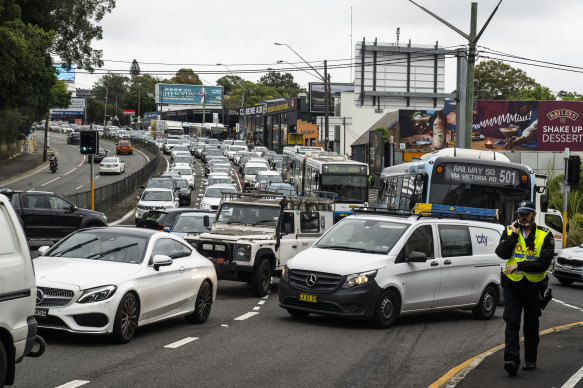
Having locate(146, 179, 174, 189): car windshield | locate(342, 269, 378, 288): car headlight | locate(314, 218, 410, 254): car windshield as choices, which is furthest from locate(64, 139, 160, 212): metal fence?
locate(342, 269, 378, 288): car headlight

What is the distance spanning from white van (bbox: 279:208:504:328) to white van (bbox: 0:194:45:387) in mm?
5929

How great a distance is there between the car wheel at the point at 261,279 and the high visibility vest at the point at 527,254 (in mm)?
8437

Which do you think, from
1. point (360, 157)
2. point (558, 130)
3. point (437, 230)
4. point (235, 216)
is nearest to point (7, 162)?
point (360, 157)

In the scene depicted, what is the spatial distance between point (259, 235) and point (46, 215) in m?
11.6

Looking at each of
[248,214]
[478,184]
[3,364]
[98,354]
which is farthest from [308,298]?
[478,184]

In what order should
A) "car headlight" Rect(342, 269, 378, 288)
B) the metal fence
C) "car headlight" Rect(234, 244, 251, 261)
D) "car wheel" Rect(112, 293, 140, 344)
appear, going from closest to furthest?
"car wheel" Rect(112, 293, 140, 344)
"car headlight" Rect(342, 269, 378, 288)
"car headlight" Rect(234, 244, 251, 261)
the metal fence

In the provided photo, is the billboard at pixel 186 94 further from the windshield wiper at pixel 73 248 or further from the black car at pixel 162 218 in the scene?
the windshield wiper at pixel 73 248

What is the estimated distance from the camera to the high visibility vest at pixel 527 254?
9102 millimetres

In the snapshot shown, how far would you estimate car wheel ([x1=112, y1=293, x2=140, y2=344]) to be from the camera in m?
10.5

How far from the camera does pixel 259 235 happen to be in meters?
17.7

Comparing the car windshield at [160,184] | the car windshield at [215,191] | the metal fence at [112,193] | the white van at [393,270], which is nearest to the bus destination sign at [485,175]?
the white van at [393,270]

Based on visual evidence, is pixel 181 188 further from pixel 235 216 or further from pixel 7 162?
pixel 7 162

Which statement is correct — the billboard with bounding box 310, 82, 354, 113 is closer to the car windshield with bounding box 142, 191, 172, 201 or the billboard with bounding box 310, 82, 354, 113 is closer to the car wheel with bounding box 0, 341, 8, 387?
the car windshield with bounding box 142, 191, 172, 201

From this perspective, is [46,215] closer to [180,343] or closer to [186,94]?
[180,343]
